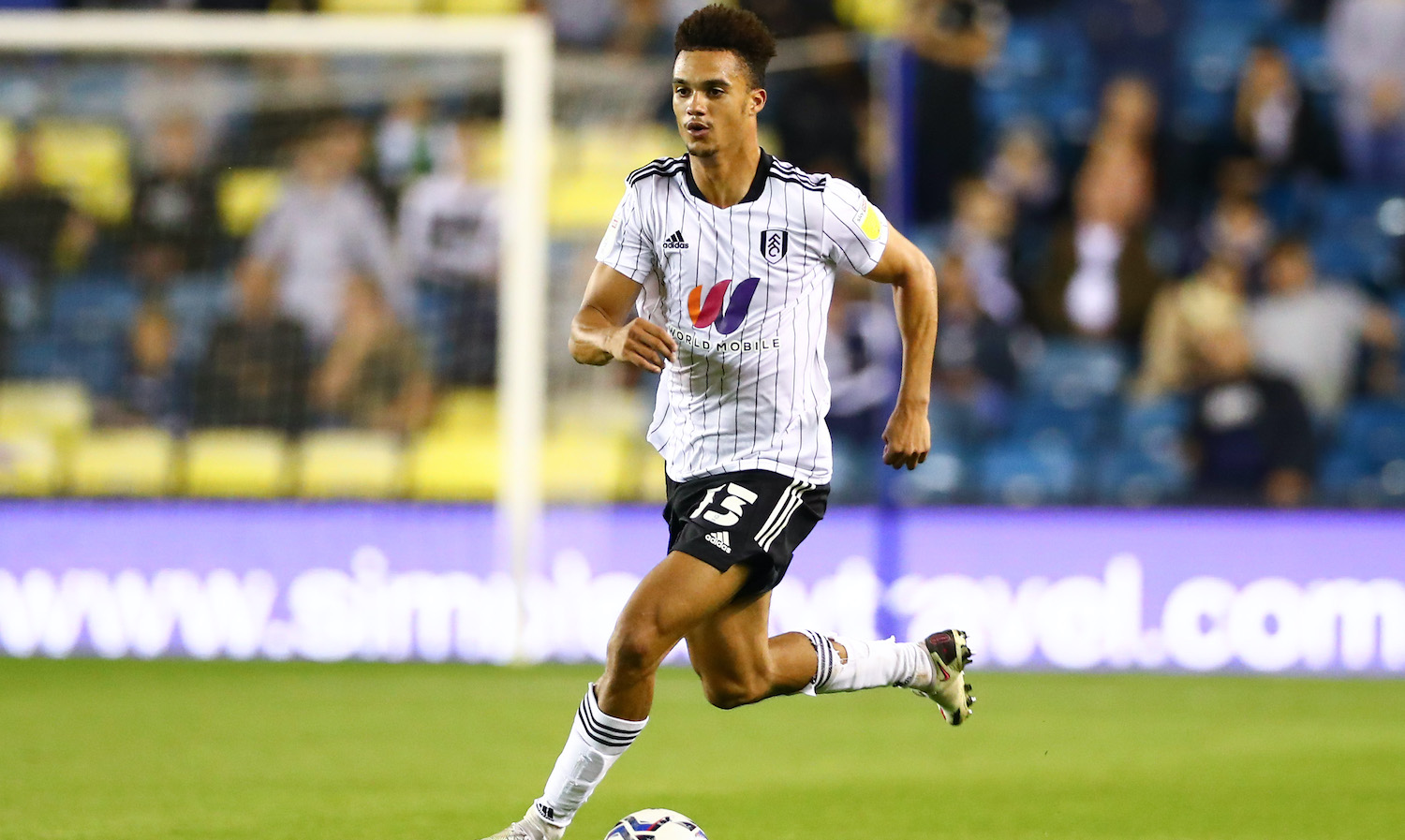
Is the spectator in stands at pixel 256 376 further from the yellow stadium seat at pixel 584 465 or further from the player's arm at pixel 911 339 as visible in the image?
the player's arm at pixel 911 339

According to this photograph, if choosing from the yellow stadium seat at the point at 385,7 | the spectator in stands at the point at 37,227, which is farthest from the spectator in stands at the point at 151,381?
the yellow stadium seat at the point at 385,7

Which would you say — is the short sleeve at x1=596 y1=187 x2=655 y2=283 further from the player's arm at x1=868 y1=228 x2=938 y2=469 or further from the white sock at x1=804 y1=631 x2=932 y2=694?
the white sock at x1=804 y1=631 x2=932 y2=694

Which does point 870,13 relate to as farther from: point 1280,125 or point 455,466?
point 455,466

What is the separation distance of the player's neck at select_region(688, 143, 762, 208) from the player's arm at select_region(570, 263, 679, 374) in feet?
1.05

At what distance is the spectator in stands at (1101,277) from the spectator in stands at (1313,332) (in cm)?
67

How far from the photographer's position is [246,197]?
11.4 metres

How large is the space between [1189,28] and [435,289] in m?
5.46

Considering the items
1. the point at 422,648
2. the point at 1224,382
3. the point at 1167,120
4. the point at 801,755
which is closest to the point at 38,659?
the point at 422,648

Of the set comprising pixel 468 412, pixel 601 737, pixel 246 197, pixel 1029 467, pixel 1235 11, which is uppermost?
pixel 1235 11

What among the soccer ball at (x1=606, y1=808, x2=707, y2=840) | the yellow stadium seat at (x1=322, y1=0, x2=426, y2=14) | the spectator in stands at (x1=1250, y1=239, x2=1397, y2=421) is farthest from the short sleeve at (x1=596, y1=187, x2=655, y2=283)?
the yellow stadium seat at (x1=322, y1=0, x2=426, y2=14)

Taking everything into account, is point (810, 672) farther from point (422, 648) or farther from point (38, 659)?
point (38, 659)

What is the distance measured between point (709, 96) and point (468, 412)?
6.50 m

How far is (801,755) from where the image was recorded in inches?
285

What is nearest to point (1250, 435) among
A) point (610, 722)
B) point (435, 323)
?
point (435, 323)
